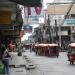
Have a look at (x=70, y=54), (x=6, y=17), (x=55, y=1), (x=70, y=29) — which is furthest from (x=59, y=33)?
(x=6, y=17)

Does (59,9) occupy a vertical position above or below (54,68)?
above

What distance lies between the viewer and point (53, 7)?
80.6 meters

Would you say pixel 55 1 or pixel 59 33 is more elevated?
pixel 55 1

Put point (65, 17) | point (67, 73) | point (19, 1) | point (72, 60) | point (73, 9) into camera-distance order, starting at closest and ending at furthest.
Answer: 1. point (19, 1)
2. point (67, 73)
3. point (72, 60)
4. point (65, 17)
5. point (73, 9)

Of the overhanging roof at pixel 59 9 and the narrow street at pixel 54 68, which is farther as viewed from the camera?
the overhanging roof at pixel 59 9

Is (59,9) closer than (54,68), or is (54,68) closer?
(54,68)

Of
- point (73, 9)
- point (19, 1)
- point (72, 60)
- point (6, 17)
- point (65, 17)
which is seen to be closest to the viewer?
point (19, 1)

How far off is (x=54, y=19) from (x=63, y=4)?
339 cm

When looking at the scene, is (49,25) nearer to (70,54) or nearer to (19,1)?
(70,54)

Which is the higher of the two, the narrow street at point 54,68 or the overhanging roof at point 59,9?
the overhanging roof at point 59,9

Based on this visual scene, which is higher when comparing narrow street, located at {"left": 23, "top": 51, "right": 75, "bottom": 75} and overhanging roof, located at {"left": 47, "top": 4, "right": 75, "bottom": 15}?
overhanging roof, located at {"left": 47, "top": 4, "right": 75, "bottom": 15}

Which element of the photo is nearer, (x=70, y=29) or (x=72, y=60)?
(x=72, y=60)

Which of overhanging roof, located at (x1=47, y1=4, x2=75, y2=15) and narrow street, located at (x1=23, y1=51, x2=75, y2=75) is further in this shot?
overhanging roof, located at (x1=47, y1=4, x2=75, y2=15)

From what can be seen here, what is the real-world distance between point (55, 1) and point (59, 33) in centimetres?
953
